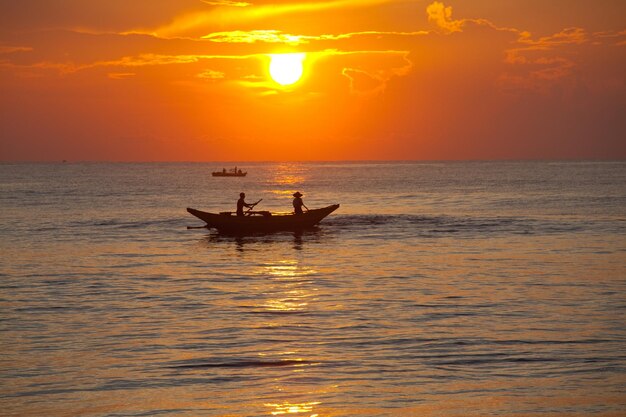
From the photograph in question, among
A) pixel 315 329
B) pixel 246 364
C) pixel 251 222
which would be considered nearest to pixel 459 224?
pixel 251 222

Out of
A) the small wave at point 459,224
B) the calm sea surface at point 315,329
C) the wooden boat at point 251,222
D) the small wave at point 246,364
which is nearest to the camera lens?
the calm sea surface at point 315,329

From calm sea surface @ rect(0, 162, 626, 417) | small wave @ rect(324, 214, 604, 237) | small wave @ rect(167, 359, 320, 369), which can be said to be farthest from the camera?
small wave @ rect(324, 214, 604, 237)

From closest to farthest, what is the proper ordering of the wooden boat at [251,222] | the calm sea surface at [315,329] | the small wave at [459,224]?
1. the calm sea surface at [315,329]
2. the wooden boat at [251,222]
3. the small wave at [459,224]

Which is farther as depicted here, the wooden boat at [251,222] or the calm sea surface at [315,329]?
the wooden boat at [251,222]

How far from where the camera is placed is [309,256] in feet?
115

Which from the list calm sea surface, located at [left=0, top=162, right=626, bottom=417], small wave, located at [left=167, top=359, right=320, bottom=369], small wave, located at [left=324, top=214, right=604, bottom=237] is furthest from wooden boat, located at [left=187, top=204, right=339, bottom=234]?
small wave, located at [left=167, top=359, right=320, bottom=369]

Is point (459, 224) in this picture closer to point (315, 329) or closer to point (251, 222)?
point (251, 222)

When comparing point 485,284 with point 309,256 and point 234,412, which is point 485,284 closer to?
point 309,256

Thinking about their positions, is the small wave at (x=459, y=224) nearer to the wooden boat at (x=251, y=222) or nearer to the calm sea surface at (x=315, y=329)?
the wooden boat at (x=251, y=222)

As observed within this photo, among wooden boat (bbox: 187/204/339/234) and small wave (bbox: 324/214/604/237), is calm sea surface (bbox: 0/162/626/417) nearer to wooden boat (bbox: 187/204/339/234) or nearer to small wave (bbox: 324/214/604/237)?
wooden boat (bbox: 187/204/339/234)

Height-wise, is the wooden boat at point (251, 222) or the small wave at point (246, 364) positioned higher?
the wooden boat at point (251, 222)

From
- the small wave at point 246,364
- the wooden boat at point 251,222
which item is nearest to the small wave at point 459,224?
the wooden boat at point 251,222

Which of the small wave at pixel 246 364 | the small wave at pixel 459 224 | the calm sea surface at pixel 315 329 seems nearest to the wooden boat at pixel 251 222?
the calm sea surface at pixel 315 329

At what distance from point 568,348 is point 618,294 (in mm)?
7557
